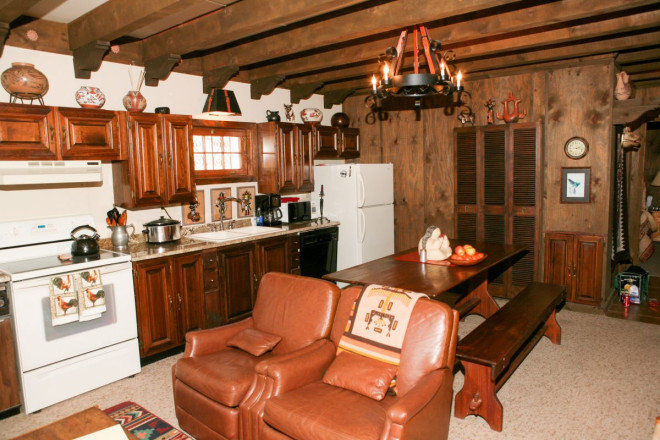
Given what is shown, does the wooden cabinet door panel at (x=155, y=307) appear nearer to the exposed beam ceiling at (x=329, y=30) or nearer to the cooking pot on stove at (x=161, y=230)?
the cooking pot on stove at (x=161, y=230)

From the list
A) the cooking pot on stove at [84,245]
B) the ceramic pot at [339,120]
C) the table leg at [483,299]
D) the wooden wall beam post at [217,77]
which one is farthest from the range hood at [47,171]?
the table leg at [483,299]

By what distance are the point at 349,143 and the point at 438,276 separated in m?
3.33

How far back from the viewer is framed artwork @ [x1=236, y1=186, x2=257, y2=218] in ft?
17.6

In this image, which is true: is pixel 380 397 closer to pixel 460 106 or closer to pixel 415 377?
pixel 415 377

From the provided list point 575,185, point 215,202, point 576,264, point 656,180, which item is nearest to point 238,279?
point 215,202

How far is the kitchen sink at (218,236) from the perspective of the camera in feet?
14.9

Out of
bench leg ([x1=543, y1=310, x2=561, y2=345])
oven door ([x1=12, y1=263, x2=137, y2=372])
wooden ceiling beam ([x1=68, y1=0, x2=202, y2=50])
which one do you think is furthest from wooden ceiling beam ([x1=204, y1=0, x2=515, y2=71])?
bench leg ([x1=543, y1=310, x2=561, y2=345])

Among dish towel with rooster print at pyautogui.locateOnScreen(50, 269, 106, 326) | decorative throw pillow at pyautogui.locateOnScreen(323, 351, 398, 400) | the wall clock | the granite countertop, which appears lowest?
decorative throw pillow at pyautogui.locateOnScreen(323, 351, 398, 400)

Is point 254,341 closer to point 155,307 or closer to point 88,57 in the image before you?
point 155,307

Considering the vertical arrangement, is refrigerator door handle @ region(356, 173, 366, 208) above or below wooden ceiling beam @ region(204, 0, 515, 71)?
below

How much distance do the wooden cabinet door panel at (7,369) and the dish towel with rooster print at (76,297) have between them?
0.89 feet

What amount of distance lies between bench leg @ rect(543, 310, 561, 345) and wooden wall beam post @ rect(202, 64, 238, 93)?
378 centimetres

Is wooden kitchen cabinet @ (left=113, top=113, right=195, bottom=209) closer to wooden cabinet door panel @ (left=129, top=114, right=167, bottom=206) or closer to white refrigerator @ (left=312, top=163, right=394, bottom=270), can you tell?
wooden cabinet door panel @ (left=129, top=114, right=167, bottom=206)

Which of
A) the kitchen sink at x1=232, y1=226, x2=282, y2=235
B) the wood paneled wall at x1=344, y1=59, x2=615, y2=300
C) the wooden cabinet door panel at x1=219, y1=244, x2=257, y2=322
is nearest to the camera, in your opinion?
the wooden cabinet door panel at x1=219, y1=244, x2=257, y2=322
